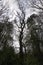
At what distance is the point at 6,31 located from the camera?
3.21 m

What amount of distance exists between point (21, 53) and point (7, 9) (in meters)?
1.06

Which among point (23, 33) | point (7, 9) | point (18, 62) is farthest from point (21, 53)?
point (7, 9)

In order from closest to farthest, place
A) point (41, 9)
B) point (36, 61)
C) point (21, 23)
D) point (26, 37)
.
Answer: point (36, 61), point (26, 37), point (21, 23), point (41, 9)

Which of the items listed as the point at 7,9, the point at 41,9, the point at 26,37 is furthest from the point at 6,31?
the point at 41,9

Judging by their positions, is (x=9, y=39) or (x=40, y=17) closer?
(x=9, y=39)

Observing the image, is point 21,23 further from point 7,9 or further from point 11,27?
point 7,9

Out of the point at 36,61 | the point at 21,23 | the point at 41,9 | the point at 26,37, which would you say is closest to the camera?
the point at 36,61

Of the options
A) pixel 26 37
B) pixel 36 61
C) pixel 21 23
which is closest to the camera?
pixel 36 61

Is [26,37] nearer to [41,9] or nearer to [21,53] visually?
[21,53]

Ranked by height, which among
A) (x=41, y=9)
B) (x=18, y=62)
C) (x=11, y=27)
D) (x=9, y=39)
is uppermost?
(x=41, y=9)

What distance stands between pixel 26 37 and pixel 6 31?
357 mm

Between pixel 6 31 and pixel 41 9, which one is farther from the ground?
pixel 41 9

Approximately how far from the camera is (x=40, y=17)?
3.40 meters

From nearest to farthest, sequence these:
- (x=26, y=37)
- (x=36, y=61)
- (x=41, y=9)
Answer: (x=36, y=61) → (x=26, y=37) → (x=41, y=9)
